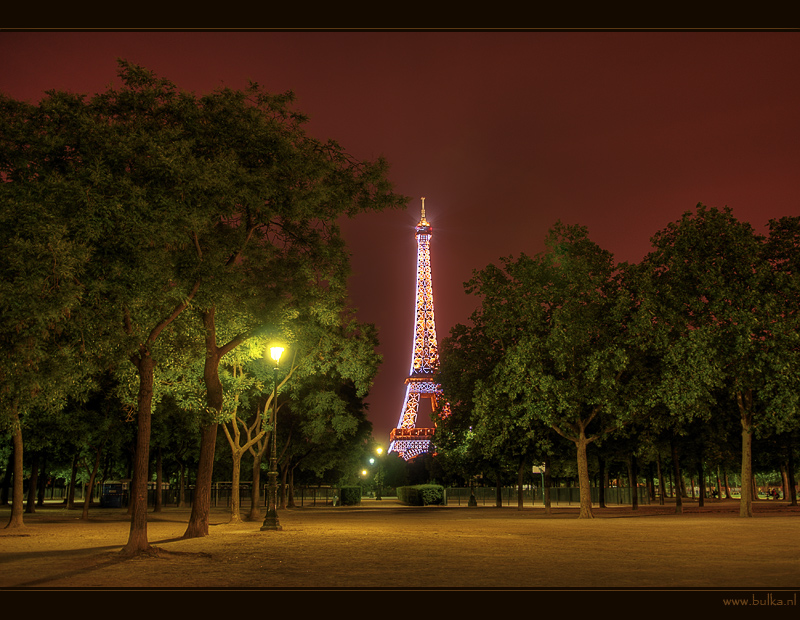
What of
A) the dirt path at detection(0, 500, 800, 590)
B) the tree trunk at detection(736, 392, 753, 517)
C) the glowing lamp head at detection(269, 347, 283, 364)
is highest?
the glowing lamp head at detection(269, 347, 283, 364)

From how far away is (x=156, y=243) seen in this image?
53.5 ft

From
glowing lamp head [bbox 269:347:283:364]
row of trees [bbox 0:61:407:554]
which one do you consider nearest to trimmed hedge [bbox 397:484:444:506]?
row of trees [bbox 0:61:407:554]

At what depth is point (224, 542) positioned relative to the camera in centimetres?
2084

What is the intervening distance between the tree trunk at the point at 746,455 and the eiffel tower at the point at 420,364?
70690 mm

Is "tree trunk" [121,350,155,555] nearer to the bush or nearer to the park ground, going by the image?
the park ground

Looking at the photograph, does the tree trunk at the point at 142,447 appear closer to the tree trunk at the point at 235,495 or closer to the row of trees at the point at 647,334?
the tree trunk at the point at 235,495

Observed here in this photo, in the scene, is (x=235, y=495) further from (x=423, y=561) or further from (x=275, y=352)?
(x=423, y=561)

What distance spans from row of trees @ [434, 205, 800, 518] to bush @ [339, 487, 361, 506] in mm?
24357

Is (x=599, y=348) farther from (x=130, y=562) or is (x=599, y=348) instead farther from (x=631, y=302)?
(x=130, y=562)

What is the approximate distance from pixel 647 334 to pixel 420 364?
267 ft

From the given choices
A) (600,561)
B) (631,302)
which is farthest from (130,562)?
(631,302)

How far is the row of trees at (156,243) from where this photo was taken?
14.2 m

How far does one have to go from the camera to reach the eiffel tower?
11256 cm

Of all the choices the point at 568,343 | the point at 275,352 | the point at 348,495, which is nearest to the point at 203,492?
the point at 275,352
